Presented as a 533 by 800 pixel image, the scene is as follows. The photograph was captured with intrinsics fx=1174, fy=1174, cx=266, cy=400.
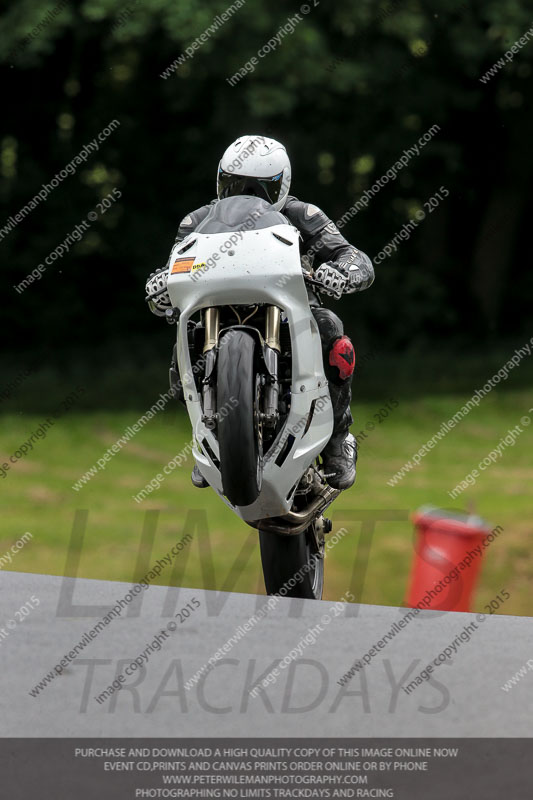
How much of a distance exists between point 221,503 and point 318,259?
750cm

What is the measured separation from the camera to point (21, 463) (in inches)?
511

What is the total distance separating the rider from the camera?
4.39 metres

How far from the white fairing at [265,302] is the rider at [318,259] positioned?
0.18 m

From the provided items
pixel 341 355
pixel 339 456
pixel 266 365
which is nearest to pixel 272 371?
pixel 266 365

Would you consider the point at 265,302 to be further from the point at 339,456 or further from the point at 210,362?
the point at 339,456

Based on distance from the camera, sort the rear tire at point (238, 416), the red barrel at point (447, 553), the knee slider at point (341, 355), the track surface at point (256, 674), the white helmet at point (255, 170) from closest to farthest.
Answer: the track surface at point (256, 674)
the rear tire at point (238, 416)
the white helmet at point (255, 170)
the knee slider at point (341, 355)
the red barrel at point (447, 553)

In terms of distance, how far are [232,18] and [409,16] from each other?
6.55 ft

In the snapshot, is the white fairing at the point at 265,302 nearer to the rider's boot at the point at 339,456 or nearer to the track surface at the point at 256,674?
the rider's boot at the point at 339,456

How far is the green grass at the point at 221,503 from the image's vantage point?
876cm

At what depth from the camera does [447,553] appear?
5.65 metres

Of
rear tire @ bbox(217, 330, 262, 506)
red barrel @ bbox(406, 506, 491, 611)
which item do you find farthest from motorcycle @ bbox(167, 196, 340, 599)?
red barrel @ bbox(406, 506, 491, 611)

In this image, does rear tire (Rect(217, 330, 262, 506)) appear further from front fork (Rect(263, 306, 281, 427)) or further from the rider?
the rider

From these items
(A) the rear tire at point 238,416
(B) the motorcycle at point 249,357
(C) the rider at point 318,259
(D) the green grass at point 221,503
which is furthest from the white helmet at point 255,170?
(D) the green grass at point 221,503

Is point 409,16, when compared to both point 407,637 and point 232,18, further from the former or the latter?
point 407,637
